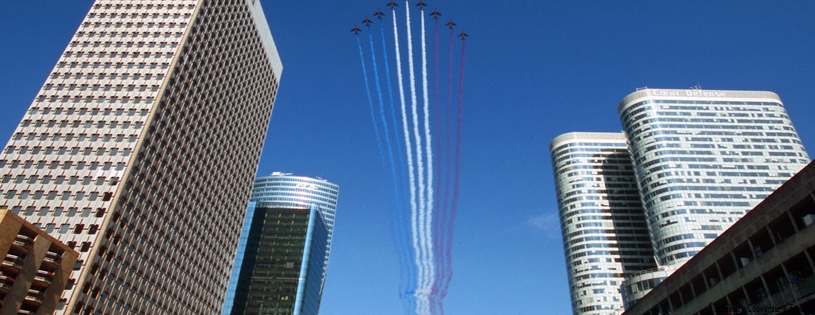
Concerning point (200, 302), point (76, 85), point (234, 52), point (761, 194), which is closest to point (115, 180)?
point (76, 85)

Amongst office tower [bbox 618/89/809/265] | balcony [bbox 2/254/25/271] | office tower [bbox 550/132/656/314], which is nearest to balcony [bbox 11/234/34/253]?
balcony [bbox 2/254/25/271]

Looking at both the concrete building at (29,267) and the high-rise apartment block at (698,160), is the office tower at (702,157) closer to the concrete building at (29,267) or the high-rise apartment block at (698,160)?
the high-rise apartment block at (698,160)

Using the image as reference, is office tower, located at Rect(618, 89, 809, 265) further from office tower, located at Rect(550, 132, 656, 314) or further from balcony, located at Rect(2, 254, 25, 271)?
balcony, located at Rect(2, 254, 25, 271)

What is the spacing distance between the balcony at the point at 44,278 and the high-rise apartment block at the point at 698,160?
456 feet

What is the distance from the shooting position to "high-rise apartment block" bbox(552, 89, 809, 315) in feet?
497

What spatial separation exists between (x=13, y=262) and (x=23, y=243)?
2174 mm

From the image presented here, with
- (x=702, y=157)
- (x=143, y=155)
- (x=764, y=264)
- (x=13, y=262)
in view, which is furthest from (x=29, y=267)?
(x=702, y=157)

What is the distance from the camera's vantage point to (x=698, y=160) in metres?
162

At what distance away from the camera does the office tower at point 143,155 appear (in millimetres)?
A: 84562

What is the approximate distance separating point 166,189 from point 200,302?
28.2 meters

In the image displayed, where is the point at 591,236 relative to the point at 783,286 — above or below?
above

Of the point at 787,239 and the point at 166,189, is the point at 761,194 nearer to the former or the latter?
the point at 787,239

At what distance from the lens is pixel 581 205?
18862 cm

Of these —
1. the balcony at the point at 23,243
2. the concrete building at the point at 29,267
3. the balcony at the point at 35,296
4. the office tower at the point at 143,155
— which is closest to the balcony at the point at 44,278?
the concrete building at the point at 29,267
